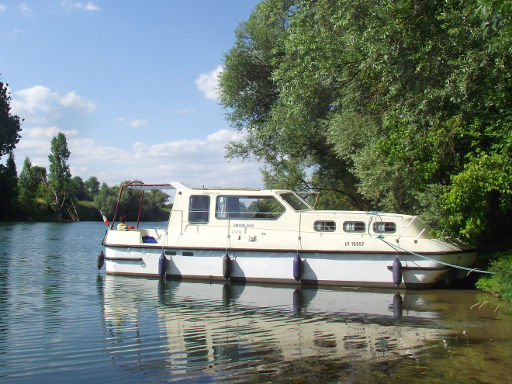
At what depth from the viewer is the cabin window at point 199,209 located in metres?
16.7

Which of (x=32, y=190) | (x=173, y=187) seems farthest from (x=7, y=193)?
(x=173, y=187)

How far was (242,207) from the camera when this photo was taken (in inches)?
648

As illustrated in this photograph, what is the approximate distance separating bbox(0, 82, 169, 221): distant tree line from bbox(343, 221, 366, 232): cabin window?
183ft

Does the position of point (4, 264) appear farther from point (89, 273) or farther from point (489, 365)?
point (489, 365)

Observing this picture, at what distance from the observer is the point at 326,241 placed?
1503cm

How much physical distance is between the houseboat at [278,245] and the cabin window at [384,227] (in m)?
0.03

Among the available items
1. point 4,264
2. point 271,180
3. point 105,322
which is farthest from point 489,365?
point 4,264

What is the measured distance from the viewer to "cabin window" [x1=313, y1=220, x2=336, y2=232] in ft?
50.5

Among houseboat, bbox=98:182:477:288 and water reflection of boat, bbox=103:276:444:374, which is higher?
houseboat, bbox=98:182:477:288

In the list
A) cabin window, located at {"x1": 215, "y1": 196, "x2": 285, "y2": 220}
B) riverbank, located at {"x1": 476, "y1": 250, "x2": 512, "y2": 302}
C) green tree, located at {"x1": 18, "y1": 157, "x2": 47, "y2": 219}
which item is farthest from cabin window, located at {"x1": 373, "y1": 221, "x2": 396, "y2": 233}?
green tree, located at {"x1": 18, "y1": 157, "x2": 47, "y2": 219}

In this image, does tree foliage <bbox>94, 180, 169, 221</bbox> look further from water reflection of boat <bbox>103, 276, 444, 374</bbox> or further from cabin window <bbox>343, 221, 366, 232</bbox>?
water reflection of boat <bbox>103, 276, 444, 374</bbox>

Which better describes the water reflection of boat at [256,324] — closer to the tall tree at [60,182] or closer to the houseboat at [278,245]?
the houseboat at [278,245]

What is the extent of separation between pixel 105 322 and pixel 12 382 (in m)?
3.91


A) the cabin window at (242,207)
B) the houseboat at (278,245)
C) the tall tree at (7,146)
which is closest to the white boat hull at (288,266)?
the houseboat at (278,245)
